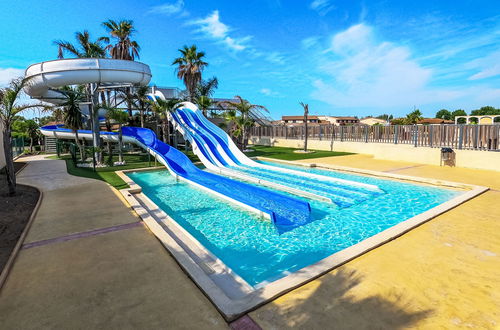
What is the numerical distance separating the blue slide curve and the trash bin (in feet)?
32.9

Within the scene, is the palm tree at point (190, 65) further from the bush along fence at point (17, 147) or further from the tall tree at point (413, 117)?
the tall tree at point (413, 117)

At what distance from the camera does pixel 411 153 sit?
49.8ft

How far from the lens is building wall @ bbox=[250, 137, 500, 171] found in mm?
12415

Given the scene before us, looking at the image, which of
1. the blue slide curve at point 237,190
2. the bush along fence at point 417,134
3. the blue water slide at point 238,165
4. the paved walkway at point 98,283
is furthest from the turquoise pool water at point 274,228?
the bush along fence at point 417,134

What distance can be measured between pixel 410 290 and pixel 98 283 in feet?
13.1

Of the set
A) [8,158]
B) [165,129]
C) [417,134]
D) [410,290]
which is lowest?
[410,290]

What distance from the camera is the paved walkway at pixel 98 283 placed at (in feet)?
9.40

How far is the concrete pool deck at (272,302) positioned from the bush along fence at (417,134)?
31.9 ft

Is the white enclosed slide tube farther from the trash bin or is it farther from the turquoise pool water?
the trash bin

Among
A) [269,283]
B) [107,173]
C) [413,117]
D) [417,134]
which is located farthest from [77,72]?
[413,117]

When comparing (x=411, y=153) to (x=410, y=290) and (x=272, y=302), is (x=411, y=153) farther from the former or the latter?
(x=272, y=302)

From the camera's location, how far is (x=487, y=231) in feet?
17.6

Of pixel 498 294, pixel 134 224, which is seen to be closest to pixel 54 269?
pixel 134 224

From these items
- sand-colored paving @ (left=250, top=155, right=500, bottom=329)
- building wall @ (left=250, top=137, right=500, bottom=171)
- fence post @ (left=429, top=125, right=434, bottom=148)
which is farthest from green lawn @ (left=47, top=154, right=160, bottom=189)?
fence post @ (left=429, top=125, right=434, bottom=148)
